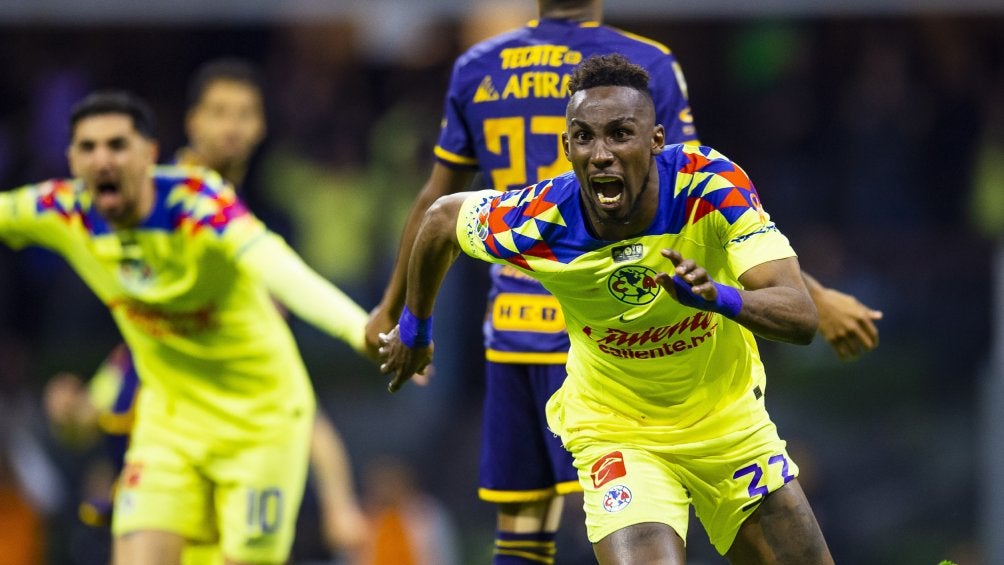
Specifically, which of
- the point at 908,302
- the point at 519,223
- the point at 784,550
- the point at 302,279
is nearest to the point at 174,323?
the point at 302,279

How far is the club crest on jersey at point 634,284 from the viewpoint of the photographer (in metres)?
5.04

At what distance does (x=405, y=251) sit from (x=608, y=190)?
4.04ft

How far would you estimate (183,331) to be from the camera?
7.09m

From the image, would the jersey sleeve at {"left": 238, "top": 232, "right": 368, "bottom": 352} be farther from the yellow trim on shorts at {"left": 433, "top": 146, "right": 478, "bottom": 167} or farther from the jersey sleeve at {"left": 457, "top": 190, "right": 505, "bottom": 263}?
the jersey sleeve at {"left": 457, "top": 190, "right": 505, "bottom": 263}

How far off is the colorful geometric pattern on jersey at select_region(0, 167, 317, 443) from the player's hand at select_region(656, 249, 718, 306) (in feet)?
8.33

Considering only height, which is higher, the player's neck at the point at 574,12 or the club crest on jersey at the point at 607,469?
the player's neck at the point at 574,12

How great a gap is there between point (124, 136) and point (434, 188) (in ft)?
5.28

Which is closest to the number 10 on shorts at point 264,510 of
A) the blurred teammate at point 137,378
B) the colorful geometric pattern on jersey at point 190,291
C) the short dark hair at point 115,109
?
the colorful geometric pattern on jersey at point 190,291

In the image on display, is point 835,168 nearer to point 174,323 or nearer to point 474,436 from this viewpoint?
point 474,436

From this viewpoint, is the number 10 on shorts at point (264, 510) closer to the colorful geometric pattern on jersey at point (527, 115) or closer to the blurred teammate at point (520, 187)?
the blurred teammate at point (520, 187)

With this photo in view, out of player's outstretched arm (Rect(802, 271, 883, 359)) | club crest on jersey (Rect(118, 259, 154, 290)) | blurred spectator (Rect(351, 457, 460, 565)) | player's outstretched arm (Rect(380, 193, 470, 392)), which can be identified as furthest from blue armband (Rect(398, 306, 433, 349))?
blurred spectator (Rect(351, 457, 460, 565))

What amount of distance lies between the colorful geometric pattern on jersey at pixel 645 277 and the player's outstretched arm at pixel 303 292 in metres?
1.29

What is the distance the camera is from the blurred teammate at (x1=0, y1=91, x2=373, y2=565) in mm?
6961

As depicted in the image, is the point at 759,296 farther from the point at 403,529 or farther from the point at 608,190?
the point at 403,529
